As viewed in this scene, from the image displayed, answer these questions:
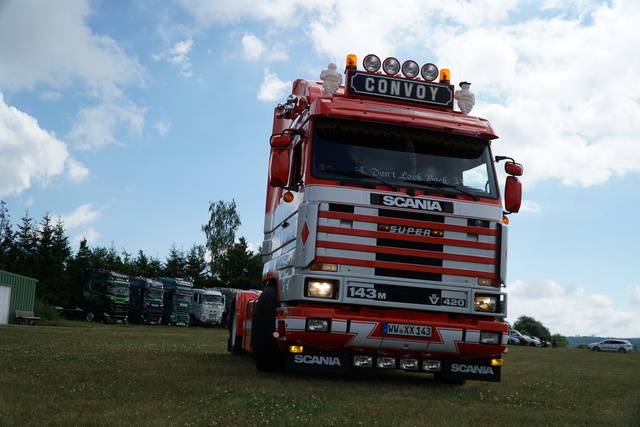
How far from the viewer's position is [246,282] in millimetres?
71875

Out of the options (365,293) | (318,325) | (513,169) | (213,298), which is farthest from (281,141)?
(213,298)

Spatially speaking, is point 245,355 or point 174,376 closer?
point 174,376

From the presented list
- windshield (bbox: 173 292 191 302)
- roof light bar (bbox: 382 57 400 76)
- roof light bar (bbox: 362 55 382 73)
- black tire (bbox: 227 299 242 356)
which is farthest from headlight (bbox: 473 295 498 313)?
windshield (bbox: 173 292 191 302)

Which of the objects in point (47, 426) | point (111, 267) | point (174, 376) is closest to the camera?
point (47, 426)

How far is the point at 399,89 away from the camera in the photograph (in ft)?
36.0

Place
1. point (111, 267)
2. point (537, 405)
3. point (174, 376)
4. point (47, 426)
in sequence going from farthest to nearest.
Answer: point (111, 267) → point (174, 376) → point (537, 405) → point (47, 426)

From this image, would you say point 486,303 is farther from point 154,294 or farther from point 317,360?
point 154,294

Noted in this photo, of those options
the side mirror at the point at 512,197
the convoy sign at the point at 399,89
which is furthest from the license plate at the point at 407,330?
the convoy sign at the point at 399,89

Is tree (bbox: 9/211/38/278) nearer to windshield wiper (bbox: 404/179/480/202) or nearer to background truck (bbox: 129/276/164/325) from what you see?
background truck (bbox: 129/276/164/325)

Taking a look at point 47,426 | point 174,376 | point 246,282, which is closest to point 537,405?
point 174,376

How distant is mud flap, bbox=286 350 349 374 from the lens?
970cm

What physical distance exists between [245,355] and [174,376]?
6113mm

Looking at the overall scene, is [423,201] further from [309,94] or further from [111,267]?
[111,267]

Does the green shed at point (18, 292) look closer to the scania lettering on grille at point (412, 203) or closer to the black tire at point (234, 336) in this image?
the black tire at point (234, 336)
